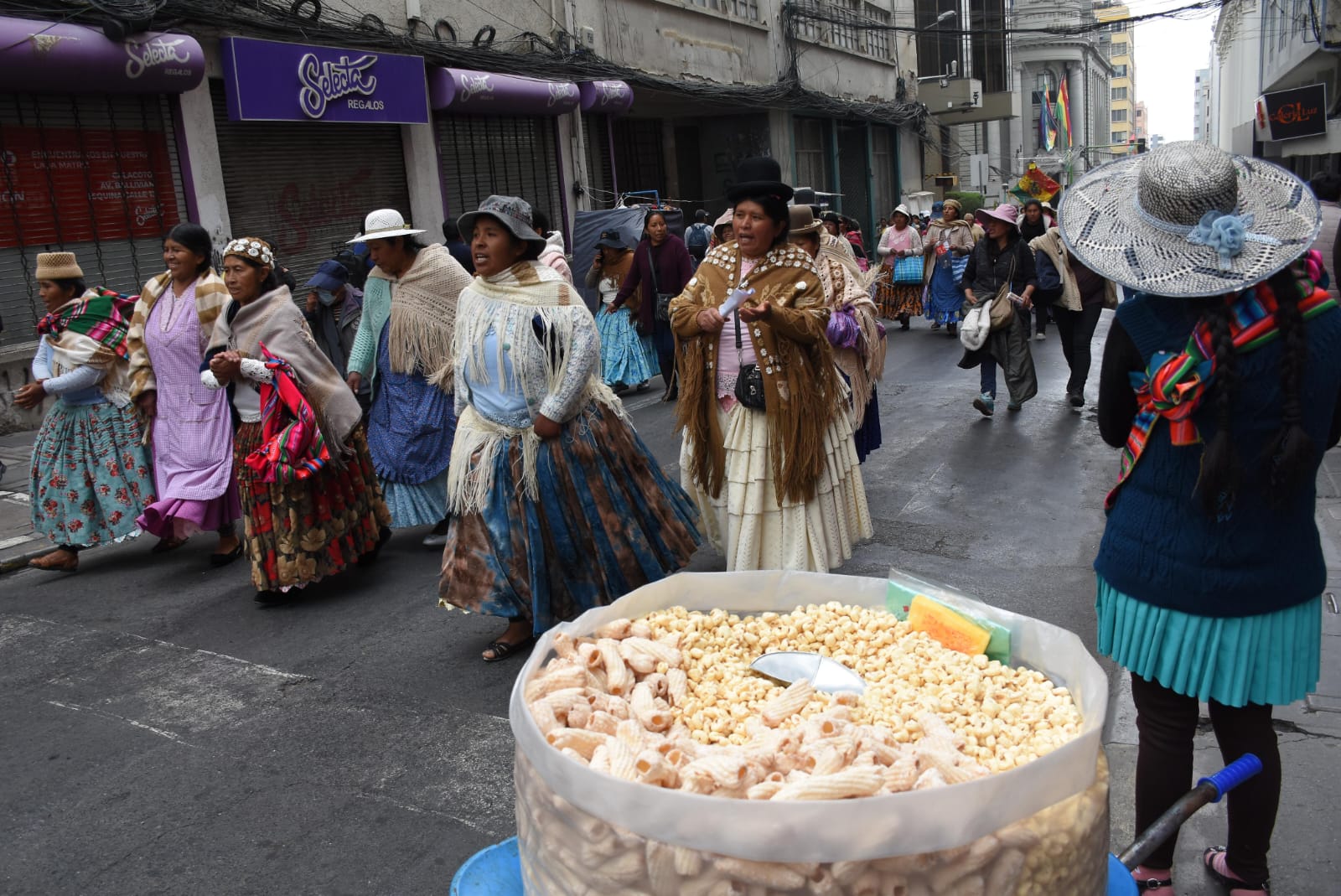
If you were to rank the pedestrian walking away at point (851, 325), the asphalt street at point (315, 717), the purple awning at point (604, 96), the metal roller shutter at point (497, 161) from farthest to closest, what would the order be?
the purple awning at point (604, 96) < the metal roller shutter at point (497, 161) < the pedestrian walking away at point (851, 325) < the asphalt street at point (315, 717)

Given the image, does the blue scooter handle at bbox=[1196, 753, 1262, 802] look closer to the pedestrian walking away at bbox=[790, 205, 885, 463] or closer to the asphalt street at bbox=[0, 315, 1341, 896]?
the asphalt street at bbox=[0, 315, 1341, 896]

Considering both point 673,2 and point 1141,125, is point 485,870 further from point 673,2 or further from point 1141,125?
point 1141,125

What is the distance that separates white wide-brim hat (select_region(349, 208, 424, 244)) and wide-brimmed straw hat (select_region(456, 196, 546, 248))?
150 cm

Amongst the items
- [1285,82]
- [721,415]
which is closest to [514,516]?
[721,415]

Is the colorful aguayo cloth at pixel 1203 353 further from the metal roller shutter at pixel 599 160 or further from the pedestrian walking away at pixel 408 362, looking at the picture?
the metal roller shutter at pixel 599 160

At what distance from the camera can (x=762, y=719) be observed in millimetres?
2061

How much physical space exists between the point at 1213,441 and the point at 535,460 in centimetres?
270

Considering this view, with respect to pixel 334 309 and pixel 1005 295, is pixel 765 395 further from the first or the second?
pixel 1005 295

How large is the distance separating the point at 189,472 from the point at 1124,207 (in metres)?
5.25

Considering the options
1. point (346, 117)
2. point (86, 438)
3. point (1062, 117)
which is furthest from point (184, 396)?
point (1062, 117)

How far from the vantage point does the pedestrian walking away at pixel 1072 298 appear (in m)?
9.45

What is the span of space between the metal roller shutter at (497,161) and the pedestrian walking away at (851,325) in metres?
10.1

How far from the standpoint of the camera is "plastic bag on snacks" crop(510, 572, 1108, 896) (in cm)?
160

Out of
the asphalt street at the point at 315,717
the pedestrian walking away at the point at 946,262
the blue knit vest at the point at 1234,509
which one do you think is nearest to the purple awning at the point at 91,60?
the asphalt street at the point at 315,717
